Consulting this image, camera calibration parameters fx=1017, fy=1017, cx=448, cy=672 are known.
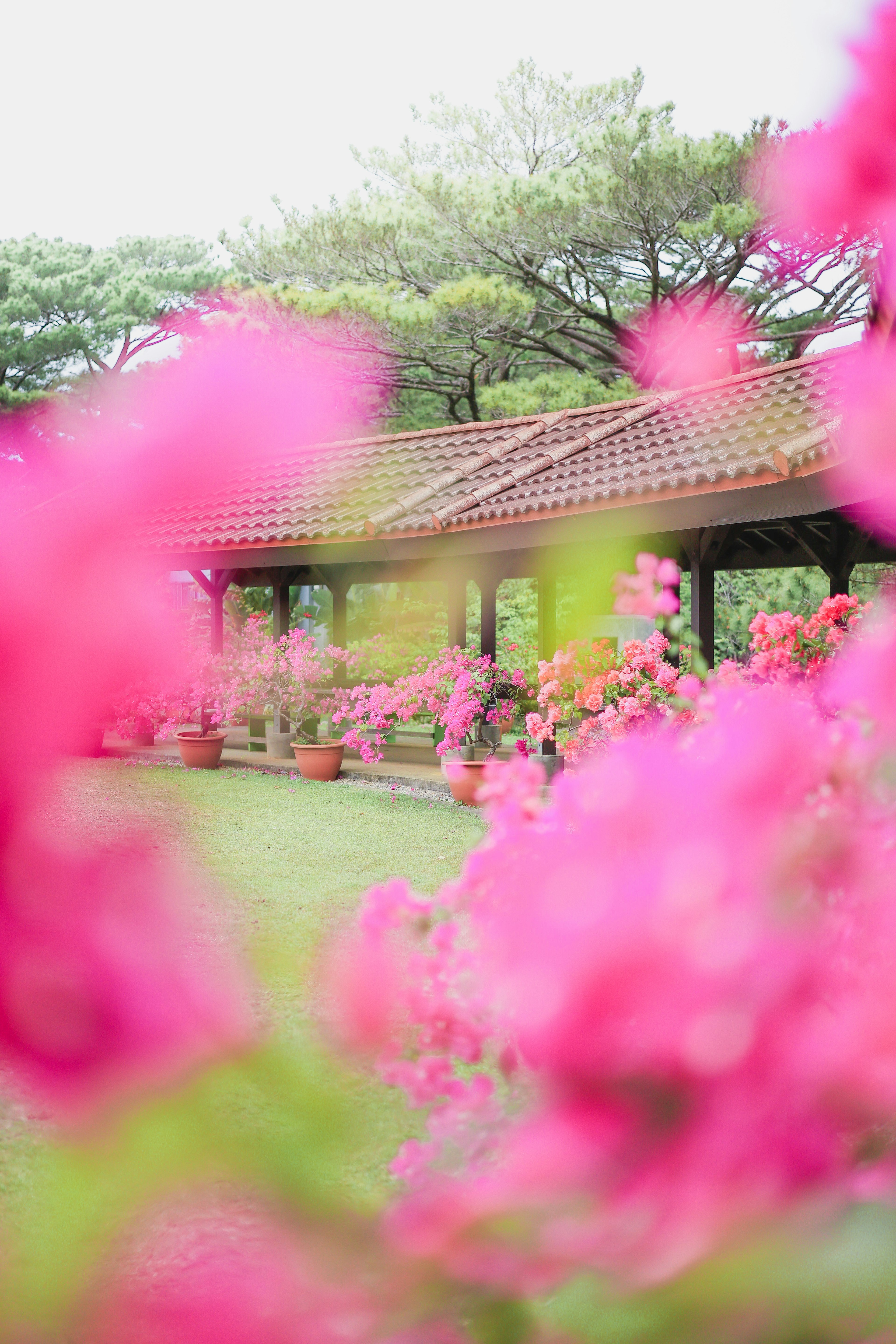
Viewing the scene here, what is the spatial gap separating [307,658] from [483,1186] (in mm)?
10704

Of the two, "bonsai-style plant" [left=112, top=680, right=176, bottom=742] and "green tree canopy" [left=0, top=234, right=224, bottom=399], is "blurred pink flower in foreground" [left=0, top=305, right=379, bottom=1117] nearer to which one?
"bonsai-style plant" [left=112, top=680, right=176, bottom=742]

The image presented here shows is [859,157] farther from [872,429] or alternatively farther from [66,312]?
[66,312]

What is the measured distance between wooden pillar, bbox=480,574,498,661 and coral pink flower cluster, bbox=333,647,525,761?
12 centimetres

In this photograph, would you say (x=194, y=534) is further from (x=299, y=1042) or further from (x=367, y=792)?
(x=367, y=792)

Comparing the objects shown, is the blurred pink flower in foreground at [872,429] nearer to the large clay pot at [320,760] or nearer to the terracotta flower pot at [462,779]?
the terracotta flower pot at [462,779]

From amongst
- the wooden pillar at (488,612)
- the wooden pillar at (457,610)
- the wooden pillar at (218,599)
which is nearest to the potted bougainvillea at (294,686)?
the wooden pillar at (218,599)

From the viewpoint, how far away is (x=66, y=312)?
2.73 feet

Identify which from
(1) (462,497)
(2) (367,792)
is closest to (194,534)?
(1) (462,497)

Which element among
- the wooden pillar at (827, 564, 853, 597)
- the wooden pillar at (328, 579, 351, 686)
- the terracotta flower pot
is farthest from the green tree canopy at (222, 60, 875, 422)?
the terracotta flower pot

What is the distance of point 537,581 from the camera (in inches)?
394

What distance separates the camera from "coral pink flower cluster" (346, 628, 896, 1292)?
0.89ft

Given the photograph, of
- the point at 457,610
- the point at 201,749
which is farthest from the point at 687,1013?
the point at 457,610

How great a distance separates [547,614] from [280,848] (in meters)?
3.95

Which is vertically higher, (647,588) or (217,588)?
(217,588)
